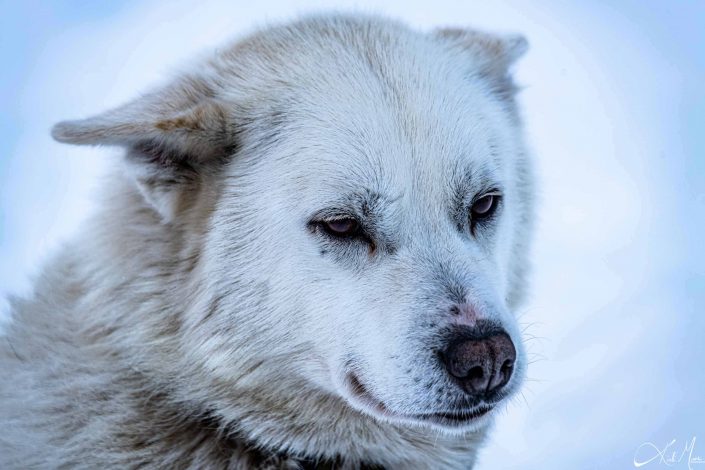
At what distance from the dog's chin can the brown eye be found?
83cm

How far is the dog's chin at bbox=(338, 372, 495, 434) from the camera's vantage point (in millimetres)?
3293

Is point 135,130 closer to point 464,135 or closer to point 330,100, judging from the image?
point 330,100

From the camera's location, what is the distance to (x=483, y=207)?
12.2 feet

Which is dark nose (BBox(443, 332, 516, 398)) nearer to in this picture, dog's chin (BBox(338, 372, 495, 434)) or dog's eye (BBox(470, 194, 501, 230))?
A: dog's chin (BBox(338, 372, 495, 434))

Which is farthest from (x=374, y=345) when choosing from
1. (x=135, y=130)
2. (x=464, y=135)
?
(x=135, y=130)

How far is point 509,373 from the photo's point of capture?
3225mm

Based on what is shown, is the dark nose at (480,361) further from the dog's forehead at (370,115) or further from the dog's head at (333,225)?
the dog's forehead at (370,115)

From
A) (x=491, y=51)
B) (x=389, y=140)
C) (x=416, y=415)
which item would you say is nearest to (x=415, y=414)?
(x=416, y=415)

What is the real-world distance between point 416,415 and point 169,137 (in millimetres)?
1429

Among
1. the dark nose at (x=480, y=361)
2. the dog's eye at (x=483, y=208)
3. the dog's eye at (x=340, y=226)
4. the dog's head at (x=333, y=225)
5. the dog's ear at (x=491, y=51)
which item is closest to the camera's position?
the dark nose at (x=480, y=361)

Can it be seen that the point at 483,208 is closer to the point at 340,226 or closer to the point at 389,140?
the point at 389,140

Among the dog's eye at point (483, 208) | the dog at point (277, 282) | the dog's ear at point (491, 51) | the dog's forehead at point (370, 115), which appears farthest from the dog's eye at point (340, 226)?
the dog's ear at point (491, 51)

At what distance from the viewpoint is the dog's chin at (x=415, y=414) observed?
329 centimetres

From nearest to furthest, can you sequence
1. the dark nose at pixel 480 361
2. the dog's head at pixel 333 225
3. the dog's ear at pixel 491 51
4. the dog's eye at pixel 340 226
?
the dark nose at pixel 480 361 → the dog's head at pixel 333 225 → the dog's eye at pixel 340 226 → the dog's ear at pixel 491 51
